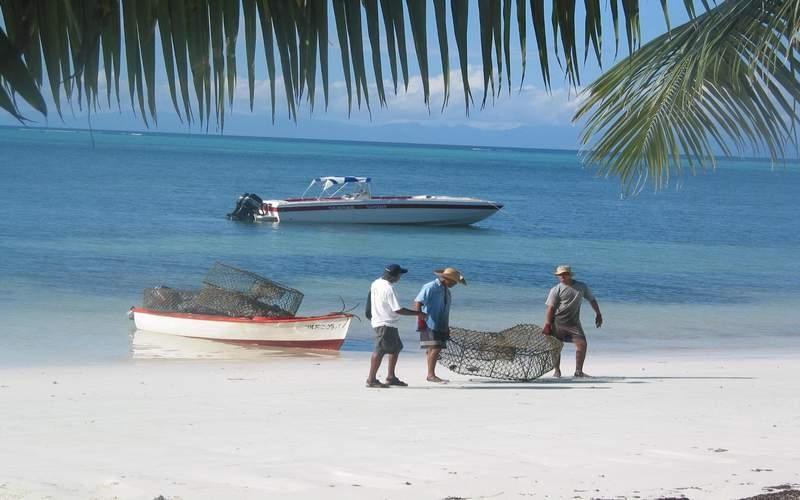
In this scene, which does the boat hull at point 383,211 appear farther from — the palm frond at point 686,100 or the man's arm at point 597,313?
the palm frond at point 686,100

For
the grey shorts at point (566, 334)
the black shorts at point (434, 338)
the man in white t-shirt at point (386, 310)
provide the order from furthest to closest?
the grey shorts at point (566, 334), the black shorts at point (434, 338), the man in white t-shirt at point (386, 310)

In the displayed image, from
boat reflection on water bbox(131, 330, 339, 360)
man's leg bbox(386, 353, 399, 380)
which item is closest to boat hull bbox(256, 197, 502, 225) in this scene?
boat reflection on water bbox(131, 330, 339, 360)

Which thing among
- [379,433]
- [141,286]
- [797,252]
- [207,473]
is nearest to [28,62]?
[207,473]

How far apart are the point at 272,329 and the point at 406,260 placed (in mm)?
22688

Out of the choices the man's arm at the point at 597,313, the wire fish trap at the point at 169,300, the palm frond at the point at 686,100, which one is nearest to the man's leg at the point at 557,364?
the man's arm at the point at 597,313

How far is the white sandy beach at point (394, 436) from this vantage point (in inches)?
314

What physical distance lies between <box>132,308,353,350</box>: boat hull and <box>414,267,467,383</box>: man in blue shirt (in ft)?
18.7

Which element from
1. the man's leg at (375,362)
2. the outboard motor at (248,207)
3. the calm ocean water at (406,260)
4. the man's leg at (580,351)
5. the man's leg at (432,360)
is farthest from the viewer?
the outboard motor at (248,207)

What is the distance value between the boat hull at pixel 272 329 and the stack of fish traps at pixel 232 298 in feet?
1.15

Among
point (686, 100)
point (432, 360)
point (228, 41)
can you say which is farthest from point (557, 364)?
point (228, 41)

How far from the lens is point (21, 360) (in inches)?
704

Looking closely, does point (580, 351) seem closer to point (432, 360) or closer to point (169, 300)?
point (432, 360)

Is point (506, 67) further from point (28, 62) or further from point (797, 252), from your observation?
point (797, 252)

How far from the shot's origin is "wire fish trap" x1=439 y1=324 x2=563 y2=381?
13188 millimetres
